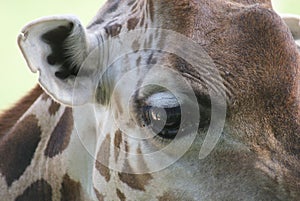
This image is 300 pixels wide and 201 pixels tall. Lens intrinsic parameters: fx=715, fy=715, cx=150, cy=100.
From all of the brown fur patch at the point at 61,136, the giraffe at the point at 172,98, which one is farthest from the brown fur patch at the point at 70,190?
the brown fur patch at the point at 61,136

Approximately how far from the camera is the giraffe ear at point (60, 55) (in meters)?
3.70

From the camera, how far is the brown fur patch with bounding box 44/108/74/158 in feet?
13.6

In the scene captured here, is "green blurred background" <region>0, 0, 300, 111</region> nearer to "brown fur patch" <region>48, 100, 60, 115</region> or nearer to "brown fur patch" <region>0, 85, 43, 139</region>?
"brown fur patch" <region>0, 85, 43, 139</region>

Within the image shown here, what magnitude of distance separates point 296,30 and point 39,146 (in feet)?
5.55

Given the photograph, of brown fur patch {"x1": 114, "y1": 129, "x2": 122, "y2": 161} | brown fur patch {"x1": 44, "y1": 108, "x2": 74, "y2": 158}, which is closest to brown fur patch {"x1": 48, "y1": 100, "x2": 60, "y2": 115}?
brown fur patch {"x1": 44, "y1": 108, "x2": 74, "y2": 158}

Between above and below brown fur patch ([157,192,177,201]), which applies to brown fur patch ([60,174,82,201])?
below

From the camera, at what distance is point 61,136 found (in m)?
4.20

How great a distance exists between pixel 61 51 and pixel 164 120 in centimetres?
72

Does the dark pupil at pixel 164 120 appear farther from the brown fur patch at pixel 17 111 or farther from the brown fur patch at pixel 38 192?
the brown fur patch at pixel 17 111

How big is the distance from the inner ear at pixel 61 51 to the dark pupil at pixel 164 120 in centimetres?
52

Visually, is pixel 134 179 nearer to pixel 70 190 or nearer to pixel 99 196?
pixel 99 196

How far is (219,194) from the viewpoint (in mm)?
3414

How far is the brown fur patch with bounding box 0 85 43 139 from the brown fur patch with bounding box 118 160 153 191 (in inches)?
42.8

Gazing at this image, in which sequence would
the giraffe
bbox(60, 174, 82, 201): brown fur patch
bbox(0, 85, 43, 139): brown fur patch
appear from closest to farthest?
1. the giraffe
2. bbox(60, 174, 82, 201): brown fur patch
3. bbox(0, 85, 43, 139): brown fur patch
